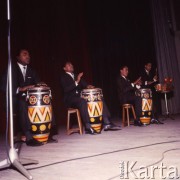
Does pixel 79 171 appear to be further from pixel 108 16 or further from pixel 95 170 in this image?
pixel 108 16

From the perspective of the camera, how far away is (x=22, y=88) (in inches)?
133

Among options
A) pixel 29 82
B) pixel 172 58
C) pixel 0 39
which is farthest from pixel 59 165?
pixel 172 58

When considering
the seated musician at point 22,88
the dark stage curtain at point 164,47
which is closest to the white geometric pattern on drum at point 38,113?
the seated musician at point 22,88

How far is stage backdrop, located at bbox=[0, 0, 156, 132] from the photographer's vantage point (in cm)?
496

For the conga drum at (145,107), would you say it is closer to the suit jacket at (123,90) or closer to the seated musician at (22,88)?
the suit jacket at (123,90)

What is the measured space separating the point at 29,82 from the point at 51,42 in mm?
1772

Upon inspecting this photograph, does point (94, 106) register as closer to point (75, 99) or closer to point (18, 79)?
point (75, 99)

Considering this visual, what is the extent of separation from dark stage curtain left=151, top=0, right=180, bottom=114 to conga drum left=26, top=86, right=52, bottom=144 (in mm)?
3726

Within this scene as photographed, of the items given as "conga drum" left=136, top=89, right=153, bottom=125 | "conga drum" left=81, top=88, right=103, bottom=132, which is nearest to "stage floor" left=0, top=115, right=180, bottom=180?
"conga drum" left=81, top=88, right=103, bottom=132

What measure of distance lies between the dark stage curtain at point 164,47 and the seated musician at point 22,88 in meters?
3.60

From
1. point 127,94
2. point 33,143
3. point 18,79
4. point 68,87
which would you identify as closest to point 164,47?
point 127,94

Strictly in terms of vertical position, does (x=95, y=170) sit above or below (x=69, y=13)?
below

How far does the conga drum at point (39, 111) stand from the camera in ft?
10.7

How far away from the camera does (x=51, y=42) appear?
17.4ft
